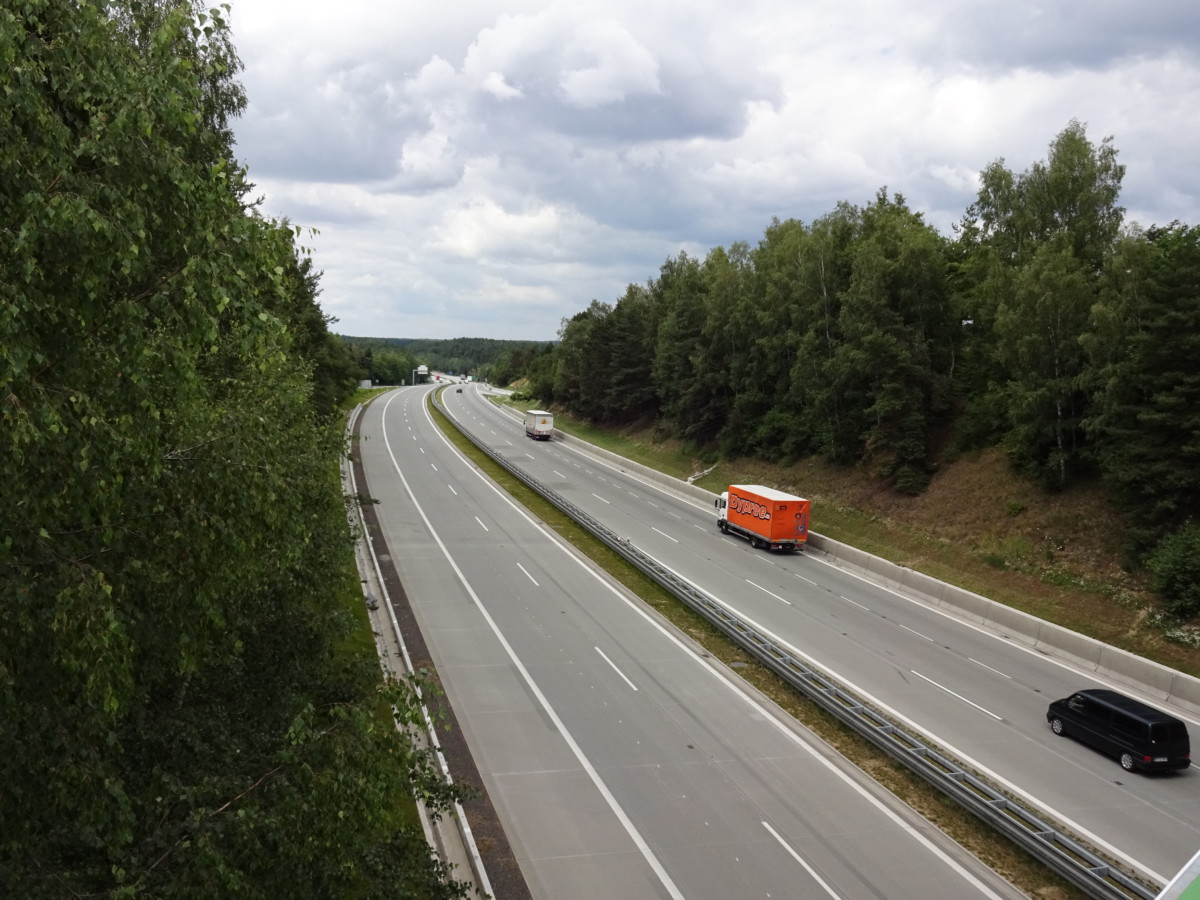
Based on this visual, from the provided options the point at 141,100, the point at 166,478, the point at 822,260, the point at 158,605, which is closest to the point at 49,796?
the point at 158,605

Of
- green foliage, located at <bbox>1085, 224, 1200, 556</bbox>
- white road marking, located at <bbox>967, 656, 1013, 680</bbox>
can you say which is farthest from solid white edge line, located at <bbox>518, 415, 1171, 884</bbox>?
green foliage, located at <bbox>1085, 224, 1200, 556</bbox>

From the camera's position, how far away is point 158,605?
6.39 m

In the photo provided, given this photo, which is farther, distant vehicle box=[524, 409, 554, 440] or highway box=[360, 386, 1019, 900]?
distant vehicle box=[524, 409, 554, 440]

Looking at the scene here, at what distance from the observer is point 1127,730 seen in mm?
18812

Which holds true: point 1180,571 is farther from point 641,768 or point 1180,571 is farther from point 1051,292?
point 641,768

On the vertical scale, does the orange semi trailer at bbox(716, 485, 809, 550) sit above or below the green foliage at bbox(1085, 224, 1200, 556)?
below

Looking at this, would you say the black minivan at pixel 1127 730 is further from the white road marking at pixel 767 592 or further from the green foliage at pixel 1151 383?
the green foliage at pixel 1151 383

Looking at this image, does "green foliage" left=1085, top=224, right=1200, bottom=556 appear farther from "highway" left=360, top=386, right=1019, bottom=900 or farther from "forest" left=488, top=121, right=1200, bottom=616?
"highway" left=360, top=386, right=1019, bottom=900

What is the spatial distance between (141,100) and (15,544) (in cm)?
301

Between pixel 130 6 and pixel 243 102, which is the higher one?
pixel 243 102

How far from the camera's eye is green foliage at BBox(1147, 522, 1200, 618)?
85.6 feet

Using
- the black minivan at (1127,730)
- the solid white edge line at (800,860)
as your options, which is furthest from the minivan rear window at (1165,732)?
the solid white edge line at (800,860)

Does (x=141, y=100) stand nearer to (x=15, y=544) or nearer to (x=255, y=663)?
(x=15, y=544)

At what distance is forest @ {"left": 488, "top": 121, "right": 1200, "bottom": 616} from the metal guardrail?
13.3 metres
